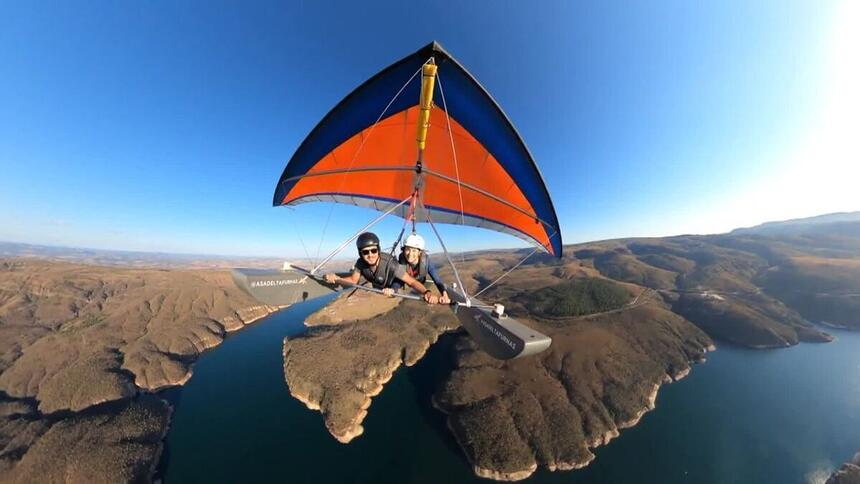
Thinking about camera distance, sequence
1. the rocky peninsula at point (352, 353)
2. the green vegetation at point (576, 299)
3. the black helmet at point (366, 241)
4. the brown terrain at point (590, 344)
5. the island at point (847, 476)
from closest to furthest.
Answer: the black helmet at point (366, 241)
the island at point (847, 476)
the brown terrain at point (590, 344)
the rocky peninsula at point (352, 353)
the green vegetation at point (576, 299)

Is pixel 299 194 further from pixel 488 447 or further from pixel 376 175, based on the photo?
pixel 488 447

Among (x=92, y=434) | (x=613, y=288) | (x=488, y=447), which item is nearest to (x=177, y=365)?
(x=92, y=434)

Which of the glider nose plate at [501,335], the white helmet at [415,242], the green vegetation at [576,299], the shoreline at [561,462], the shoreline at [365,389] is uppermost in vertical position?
the white helmet at [415,242]

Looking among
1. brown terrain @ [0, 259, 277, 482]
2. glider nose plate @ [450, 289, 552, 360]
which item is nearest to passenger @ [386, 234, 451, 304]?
glider nose plate @ [450, 289, 552, 360]

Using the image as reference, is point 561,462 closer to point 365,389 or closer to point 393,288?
point 365,389

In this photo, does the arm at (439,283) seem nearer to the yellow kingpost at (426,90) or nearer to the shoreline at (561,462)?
the yellow kingpost at (426,90)

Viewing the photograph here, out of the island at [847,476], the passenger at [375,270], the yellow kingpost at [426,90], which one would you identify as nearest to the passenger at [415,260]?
the passenger at [375,270]

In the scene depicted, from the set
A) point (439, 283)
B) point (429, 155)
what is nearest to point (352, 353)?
point (439, 283)
